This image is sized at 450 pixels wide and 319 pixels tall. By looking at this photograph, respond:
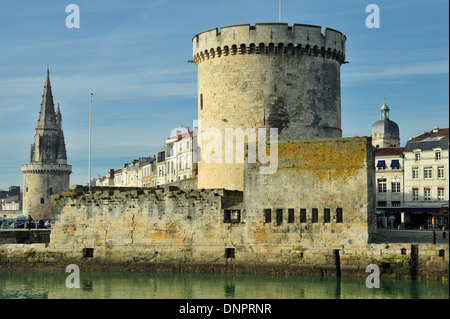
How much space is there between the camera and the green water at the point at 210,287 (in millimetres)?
21031

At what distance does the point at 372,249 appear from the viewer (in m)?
23.5

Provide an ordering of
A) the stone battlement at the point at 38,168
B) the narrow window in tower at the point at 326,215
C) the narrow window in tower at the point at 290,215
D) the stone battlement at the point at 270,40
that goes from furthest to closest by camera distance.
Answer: the stone battlement at the point at 38,168 < the stone battlement at the point at 270,40 < the narrow window in tower at the point at 290,215 < the narrow window in tower at the point at 326,215

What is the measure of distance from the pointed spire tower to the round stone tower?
2272 inches

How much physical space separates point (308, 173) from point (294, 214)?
1.71 meters

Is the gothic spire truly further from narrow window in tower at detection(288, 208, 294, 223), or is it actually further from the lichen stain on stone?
narrow window in tower at detection(288, 208, 294, 223)

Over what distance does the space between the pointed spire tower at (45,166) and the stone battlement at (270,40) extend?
58.3m

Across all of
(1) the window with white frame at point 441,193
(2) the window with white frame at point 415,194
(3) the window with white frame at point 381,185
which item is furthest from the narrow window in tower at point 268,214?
(3) the window with white frame at point 381,185

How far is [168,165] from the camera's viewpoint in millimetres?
67812

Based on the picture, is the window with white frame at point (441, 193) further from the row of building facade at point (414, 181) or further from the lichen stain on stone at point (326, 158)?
the lichen stain on stone at point (326, 158)

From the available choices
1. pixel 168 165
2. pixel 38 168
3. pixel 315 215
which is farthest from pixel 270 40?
pixel 38 168
